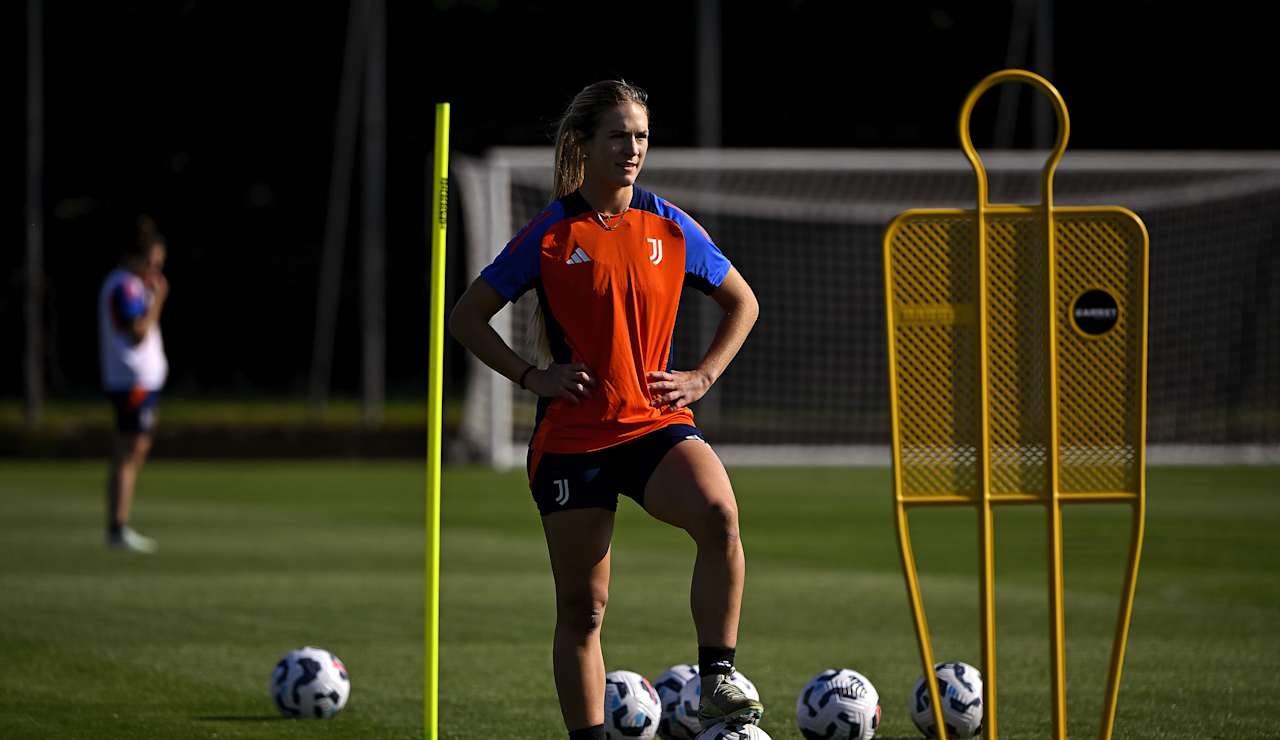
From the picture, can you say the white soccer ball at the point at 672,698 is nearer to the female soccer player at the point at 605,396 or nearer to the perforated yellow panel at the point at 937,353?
the female soccer player at the point at 605,396

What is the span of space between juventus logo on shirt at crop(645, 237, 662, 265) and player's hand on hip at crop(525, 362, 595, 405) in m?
0.39

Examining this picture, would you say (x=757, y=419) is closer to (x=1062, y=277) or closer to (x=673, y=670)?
(x=673, y=670)

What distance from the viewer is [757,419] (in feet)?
82.4

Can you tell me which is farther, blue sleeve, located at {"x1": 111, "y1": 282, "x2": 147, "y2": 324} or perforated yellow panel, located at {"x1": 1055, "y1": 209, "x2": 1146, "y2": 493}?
blue sleeve, located at {"x1": 111, "y1": 282, "x2": 147, "y2": 324}

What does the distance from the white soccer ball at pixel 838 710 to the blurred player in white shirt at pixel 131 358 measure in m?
8.78

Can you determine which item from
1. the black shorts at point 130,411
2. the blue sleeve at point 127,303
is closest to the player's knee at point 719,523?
the black shorts at point 130,411

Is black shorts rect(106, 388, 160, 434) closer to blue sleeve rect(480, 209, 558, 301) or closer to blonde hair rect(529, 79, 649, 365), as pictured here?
blonde hair rect(529, 79, 649, 365)

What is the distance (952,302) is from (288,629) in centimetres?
557

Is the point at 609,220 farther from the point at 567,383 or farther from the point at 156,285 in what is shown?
the point at 156,285

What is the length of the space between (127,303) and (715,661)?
1005 centimetres

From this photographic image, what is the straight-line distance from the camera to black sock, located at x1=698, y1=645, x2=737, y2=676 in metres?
5.51

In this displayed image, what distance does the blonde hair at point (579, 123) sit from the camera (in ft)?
18.7

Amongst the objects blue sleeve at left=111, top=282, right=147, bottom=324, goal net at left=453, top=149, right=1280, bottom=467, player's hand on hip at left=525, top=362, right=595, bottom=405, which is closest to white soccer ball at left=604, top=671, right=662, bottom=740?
player's hand on hip at left=525, top=362, right=595, bottom=405

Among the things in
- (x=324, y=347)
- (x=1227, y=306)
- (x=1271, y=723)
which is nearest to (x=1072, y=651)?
(x=1271, y=723)
